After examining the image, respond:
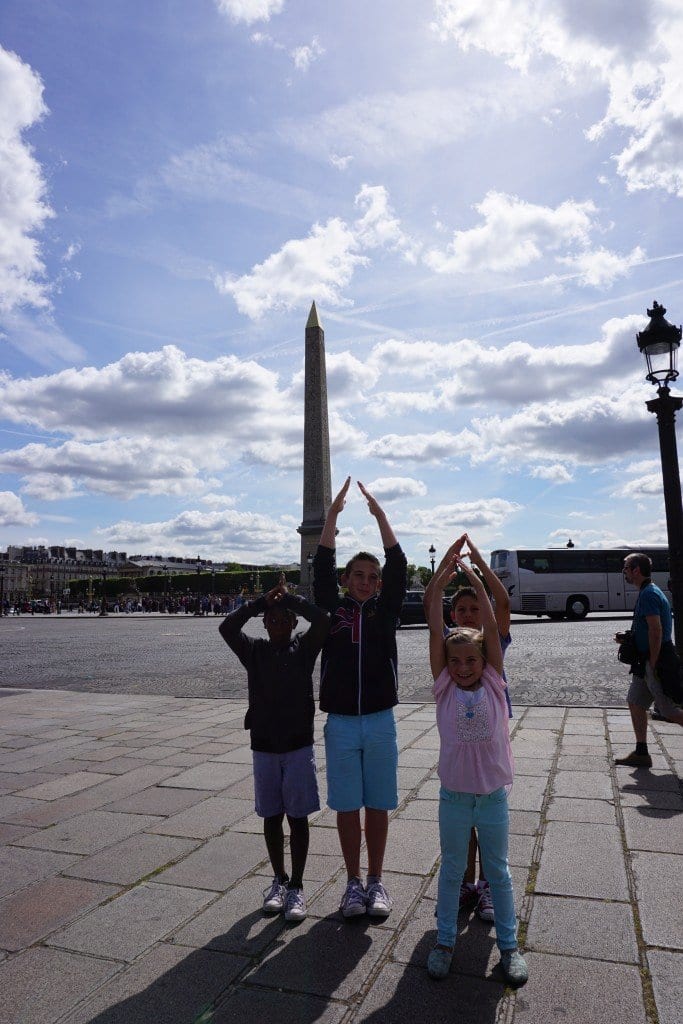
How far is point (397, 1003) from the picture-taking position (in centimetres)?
249

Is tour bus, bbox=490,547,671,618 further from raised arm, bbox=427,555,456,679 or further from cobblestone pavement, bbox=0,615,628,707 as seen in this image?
raised arm, bbox=427,555,456,679

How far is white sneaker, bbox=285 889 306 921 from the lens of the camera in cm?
312

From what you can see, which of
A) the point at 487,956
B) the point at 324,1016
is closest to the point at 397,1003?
the point at 324,1016

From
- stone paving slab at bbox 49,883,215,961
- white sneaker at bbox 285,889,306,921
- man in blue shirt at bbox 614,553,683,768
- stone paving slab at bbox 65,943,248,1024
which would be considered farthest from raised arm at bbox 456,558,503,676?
man in blue shirt at bbox 614,553,683,768

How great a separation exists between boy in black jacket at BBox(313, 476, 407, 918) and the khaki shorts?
3149 mm

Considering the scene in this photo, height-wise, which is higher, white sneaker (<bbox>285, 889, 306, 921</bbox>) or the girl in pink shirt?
the girl in pink shirt

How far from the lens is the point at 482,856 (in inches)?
111

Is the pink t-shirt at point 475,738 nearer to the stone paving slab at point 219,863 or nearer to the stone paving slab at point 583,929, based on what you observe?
the stone paving slab at point 583,929

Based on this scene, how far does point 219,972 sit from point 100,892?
42.3 inches

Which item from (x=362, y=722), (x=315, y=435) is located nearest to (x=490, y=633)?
(x=362, y=722)

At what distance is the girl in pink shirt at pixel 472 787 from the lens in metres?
2.70

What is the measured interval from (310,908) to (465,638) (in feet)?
4.88

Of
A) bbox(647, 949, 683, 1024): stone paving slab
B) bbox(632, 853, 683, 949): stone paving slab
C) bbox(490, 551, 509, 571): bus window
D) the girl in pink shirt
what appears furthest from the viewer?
bbox(490, 551, 509, 571): bus window

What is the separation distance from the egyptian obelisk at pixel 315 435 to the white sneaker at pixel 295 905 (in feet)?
121
